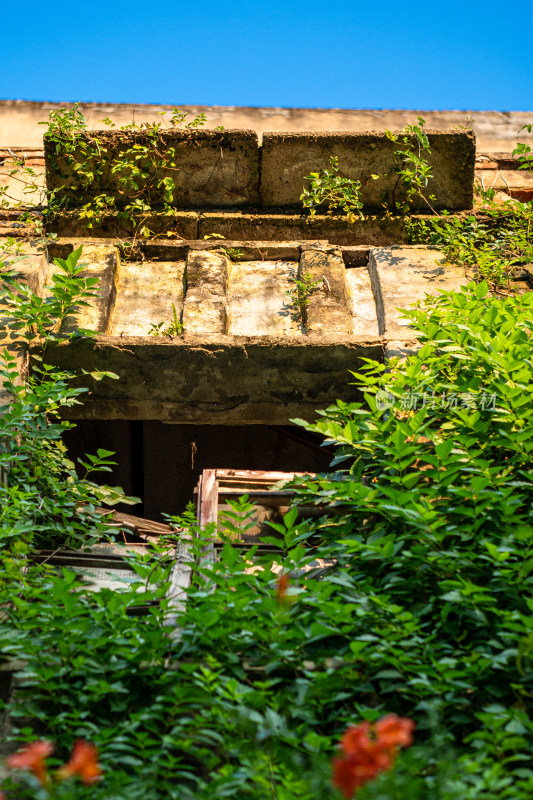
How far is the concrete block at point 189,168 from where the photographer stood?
4.78 metres

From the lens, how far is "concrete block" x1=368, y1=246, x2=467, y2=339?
4.03 m

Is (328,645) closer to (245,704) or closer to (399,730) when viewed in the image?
(245,704)

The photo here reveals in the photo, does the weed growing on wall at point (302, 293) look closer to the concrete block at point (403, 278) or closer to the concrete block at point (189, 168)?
the concrete block at point (403, 278)

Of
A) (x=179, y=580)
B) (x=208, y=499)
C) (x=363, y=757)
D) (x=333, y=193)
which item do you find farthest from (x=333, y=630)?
(x=333, y=193)

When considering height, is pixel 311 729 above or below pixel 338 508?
below

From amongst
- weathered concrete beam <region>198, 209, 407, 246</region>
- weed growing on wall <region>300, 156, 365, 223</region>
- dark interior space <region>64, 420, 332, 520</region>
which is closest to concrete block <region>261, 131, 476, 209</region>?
weed growing on wall <region>300, 156, 365, 223</region>

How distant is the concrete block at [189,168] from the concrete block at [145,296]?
1.91ft

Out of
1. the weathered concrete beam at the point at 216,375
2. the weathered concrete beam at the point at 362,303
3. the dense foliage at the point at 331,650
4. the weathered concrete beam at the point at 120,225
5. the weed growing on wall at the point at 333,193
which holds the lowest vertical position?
the dense foliage at the point at 331,650

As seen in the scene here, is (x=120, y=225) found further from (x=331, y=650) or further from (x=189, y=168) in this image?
(x=331, y=650)

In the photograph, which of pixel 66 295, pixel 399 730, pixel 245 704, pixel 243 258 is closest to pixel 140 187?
pixel 243 258

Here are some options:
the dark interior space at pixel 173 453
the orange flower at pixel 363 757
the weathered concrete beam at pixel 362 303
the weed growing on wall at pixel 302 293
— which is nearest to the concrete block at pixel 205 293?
the weed growing on wall at pixel 302 293

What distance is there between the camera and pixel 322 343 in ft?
12.3

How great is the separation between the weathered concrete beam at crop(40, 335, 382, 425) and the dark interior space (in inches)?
66.9

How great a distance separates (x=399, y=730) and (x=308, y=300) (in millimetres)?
2956
